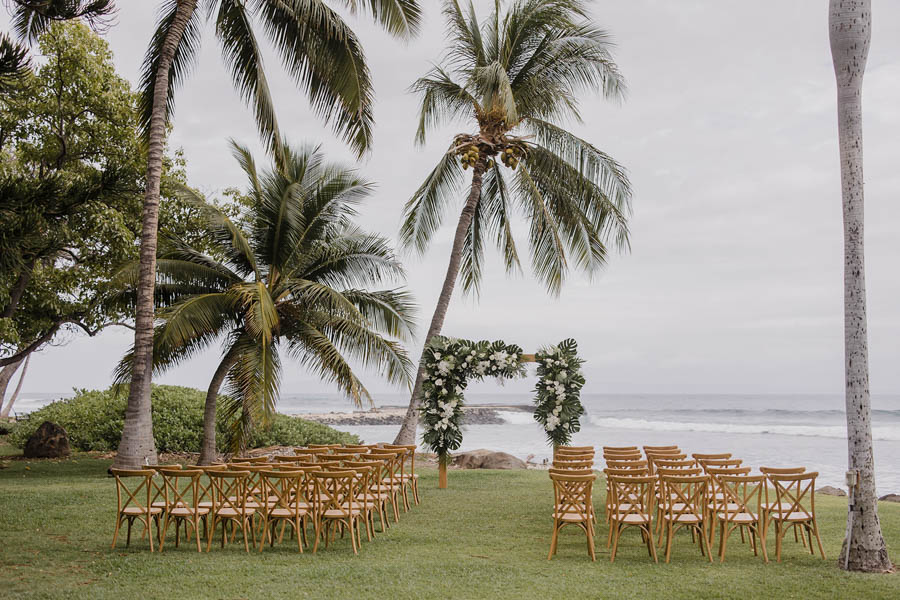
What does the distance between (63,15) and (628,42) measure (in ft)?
41.5

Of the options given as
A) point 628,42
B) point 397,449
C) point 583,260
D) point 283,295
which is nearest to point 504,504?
point 397,449

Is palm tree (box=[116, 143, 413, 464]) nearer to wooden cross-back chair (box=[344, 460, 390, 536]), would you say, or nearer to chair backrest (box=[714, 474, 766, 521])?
wooden cross-back chair (box=[344, 460, 390, 536])

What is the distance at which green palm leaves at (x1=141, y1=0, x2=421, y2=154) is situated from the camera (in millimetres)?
13648

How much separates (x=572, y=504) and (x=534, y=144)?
1074cm

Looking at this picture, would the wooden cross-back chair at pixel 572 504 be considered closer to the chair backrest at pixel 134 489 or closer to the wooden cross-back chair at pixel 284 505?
the wooden cross-back chair at pixel 284 505

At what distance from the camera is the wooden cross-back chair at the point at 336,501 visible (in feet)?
24.9

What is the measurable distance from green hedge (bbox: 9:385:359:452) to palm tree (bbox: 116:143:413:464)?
11.3 ft

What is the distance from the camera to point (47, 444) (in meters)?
17.1

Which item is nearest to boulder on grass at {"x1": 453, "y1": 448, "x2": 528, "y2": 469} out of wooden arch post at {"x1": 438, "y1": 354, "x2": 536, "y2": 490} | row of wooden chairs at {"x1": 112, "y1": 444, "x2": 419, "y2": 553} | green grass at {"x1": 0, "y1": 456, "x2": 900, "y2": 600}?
wooden arch post at {"x1": 438, "y1": 354, "x2": 536, "y2": 490}

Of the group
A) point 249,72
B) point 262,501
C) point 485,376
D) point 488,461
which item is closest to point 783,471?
point 262,501

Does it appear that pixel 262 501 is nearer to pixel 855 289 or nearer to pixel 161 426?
pixel 855 289

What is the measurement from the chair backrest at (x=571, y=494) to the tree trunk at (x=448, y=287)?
7572mm

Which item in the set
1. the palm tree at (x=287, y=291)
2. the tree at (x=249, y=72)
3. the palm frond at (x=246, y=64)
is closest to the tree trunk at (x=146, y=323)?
the tree at (x=249, y=72)

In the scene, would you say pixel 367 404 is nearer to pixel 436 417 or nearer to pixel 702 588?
pixel 436 417
